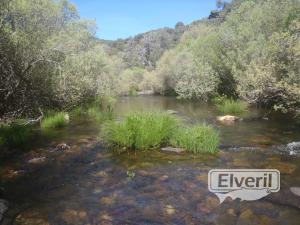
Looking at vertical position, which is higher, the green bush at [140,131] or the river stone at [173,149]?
the green bush at [140,131]

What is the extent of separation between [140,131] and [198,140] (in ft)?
7.29

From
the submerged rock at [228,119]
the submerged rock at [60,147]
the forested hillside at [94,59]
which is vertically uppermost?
the forested hillside at [94,59]

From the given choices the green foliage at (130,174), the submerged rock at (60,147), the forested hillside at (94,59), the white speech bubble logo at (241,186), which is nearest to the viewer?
the white speech bubble logo at (241,186)

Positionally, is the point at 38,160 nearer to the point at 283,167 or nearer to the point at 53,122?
the point at 53,122

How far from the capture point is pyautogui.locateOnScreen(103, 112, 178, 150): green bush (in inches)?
492

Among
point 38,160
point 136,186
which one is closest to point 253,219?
point 136,186

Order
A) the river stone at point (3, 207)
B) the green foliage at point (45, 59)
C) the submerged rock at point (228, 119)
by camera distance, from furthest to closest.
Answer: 1. the submerged rock at point (228, 119)
2. the green foliage at point (45, 59)
3. the river stone at point (3, 207)

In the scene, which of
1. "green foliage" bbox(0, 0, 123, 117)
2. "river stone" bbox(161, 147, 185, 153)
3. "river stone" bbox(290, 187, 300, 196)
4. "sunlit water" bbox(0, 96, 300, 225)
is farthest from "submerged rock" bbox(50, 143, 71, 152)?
"river stone" bbox(290, 187, 300, 196)

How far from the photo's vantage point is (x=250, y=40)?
92.8 feet

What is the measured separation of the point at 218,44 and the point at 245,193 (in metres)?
29.9

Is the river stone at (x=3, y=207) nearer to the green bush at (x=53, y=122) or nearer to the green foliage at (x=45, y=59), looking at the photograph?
the green foliage at (x=45, y=59)

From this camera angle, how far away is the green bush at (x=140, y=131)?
492 inches

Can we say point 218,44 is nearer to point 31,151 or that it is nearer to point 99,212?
point 31,151

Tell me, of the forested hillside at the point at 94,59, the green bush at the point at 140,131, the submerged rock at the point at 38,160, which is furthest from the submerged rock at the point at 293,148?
the submerged rock at the point at 38,160
